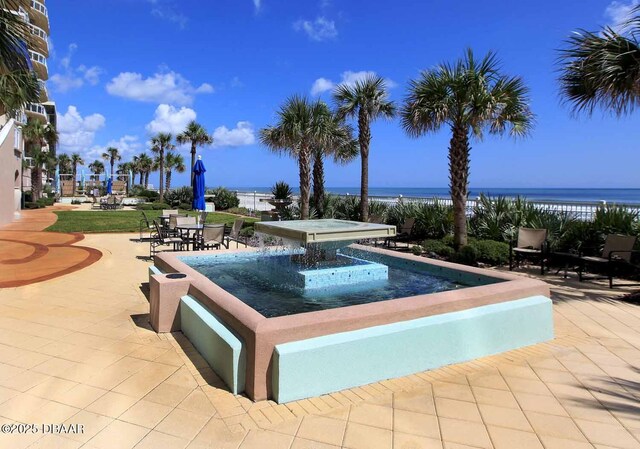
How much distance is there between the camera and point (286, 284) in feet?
23.0

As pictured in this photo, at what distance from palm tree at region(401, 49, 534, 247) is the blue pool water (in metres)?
4.22

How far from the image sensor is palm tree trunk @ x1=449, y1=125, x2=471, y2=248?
11.2 meters

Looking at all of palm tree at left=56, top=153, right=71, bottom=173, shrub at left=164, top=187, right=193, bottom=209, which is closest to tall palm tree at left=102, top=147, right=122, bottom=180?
palm tree at left=56, top=153, right=71, bottom=173

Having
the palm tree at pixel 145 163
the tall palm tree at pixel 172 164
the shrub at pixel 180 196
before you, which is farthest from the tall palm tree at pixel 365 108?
the palm tree at pixel 145 163

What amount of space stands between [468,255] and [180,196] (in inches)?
1251

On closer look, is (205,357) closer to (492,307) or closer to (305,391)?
(305,391)

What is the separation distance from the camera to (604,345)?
16.2 ft

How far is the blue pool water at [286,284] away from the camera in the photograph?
5.81 meters

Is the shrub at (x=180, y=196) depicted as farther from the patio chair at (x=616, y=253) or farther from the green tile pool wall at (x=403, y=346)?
the green tile pool wall at (x=403, y=346)

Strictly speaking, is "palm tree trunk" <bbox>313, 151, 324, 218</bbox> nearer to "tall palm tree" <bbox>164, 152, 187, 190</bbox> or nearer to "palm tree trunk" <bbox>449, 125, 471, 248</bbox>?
"palm tree trunk" <bbox>449, 125, 471, 248</bbox>

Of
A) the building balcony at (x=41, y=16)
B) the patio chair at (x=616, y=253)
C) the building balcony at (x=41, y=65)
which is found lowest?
the patio chair at (x=616, y=253)

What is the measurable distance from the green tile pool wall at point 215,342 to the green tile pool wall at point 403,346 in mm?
355

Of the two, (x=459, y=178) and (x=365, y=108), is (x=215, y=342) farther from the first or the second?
(x=365, y=108)

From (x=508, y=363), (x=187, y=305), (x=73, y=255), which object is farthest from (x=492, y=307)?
(x=73, y=255)
